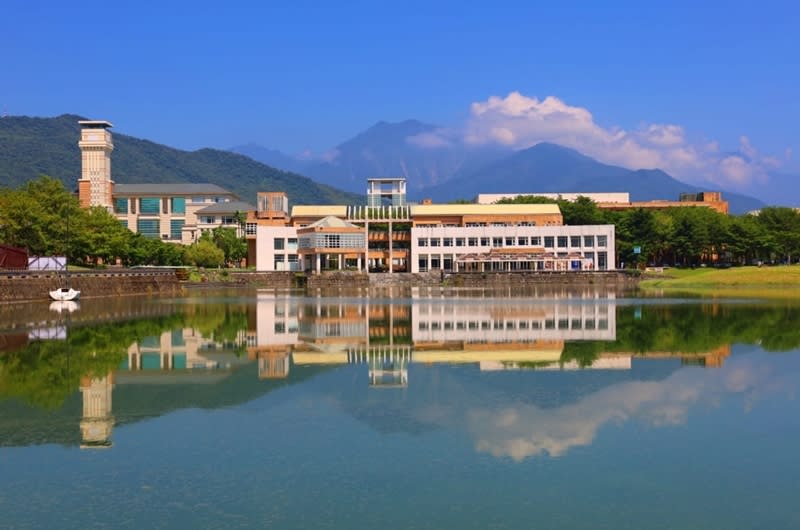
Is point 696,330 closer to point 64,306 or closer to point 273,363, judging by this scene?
point 273,363

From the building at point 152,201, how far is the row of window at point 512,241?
29850 mm

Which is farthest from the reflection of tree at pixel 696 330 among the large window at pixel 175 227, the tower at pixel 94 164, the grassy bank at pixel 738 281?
the large window at pixel 175 227

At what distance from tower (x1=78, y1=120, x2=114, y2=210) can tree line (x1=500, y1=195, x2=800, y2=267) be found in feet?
195

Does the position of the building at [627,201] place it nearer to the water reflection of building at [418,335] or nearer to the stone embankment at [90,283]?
the stone embankment at [90,283]

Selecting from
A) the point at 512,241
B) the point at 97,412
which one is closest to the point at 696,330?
the point at 97,412

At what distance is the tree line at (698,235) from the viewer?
8731cm

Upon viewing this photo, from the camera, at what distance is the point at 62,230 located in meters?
58.8

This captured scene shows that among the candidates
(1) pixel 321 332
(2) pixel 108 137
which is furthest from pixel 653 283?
(2) pixel 108 137

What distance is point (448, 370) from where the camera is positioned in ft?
60.4

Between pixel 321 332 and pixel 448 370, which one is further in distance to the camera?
pixel 321 332

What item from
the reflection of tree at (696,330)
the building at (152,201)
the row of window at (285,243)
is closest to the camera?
the reflection of tree at (696,330)

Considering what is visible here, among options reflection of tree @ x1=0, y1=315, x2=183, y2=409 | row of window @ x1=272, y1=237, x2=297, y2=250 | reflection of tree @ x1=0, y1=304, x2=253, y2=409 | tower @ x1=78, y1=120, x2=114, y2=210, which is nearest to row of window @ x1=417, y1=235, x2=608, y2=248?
row of window @ x1=272, y1=237, x2=297, y2=250

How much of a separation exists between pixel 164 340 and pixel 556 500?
63.0ft

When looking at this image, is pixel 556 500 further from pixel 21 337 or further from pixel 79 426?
pixel 21 337
